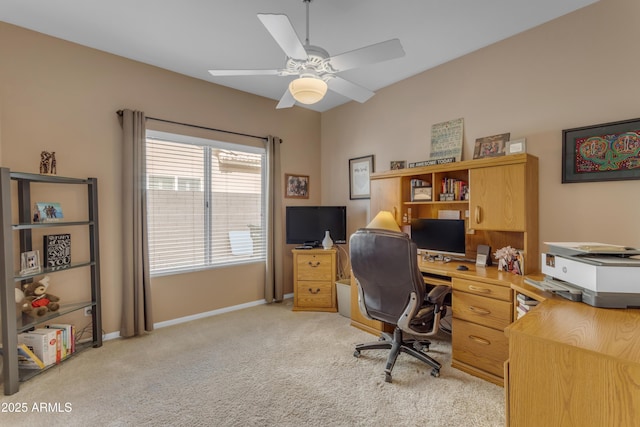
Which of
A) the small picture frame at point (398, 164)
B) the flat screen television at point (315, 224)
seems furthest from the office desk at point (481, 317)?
the flat screen television at point (315, 224)

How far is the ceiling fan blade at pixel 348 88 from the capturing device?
2.19 m

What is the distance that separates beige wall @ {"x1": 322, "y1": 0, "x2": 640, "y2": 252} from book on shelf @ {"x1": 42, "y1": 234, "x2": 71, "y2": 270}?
11.8ft

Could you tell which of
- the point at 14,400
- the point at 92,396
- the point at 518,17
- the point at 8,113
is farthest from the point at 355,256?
the point at 8,113

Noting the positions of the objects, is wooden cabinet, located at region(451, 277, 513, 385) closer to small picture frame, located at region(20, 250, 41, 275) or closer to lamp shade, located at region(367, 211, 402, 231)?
lamp shade, located at region(367, 211, 402, 231)

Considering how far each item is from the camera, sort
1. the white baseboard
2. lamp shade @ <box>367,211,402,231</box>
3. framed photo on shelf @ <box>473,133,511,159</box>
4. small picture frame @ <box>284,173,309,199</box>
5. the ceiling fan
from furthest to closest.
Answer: small picture frame @ <box>284,173,309,199</box> < lamp shade @ <box>367,211,402,231</box> < the white baseboard < framed photo on shelf @ <box>473,133,511,159</box> < the ceiling fan

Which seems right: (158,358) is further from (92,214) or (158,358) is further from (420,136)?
(420,136)

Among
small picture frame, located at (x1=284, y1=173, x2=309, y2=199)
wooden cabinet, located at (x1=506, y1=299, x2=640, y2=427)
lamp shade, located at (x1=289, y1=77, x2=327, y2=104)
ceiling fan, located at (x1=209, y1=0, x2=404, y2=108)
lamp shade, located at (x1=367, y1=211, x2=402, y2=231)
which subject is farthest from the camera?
small picture frame, located at (x1=284, y1=173, x2=309, y2=199)

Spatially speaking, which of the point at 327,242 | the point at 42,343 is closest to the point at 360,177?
the point at 327,242

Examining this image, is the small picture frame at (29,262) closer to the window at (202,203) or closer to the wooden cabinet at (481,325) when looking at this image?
the window at (202,203)

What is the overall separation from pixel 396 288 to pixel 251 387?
49.7 inches

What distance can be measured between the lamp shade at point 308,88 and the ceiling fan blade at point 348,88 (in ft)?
0.83

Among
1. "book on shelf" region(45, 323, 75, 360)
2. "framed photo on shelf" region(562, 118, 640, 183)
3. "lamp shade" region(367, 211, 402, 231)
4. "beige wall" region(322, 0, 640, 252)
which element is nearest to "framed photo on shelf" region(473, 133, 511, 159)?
"beige wall" region(322, 0, 640, 252)

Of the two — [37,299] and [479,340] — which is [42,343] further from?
[479,340]

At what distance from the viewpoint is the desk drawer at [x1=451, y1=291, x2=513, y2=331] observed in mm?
2109
